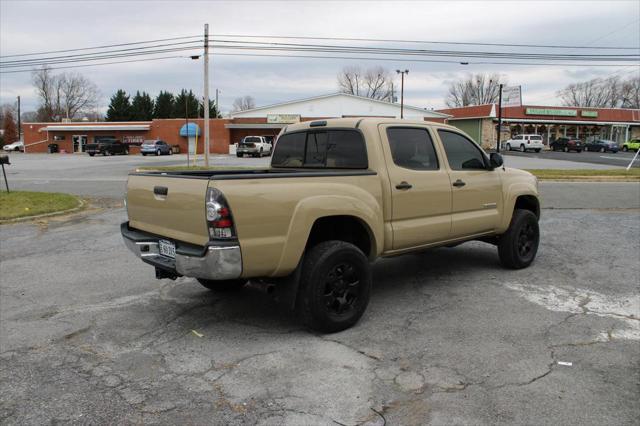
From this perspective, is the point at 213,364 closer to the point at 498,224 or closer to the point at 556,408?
the point at 556,408

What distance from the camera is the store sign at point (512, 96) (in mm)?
26297

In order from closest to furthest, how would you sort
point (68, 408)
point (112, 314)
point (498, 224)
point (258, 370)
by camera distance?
point (68, 408)
point (258, 370)
point (112, 314)
point (498, 224)

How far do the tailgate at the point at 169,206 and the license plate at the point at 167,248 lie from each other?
60 millimetres

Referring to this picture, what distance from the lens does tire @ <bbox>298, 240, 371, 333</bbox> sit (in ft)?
13.9

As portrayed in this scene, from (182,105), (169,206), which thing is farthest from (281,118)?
(169,206)

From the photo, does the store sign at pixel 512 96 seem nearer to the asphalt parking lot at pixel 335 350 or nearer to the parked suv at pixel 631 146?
the asphalt parking lot at pixel 335 350

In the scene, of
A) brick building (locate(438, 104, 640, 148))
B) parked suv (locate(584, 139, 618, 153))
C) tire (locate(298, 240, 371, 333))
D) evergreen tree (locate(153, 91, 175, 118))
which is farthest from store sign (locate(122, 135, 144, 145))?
tire (locate(298, 240, 371, 333))

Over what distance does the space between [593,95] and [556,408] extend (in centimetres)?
11756

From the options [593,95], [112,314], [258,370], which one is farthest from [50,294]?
[593,95]

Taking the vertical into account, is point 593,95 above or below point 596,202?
above

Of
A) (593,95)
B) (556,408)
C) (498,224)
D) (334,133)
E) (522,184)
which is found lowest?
(556,408)

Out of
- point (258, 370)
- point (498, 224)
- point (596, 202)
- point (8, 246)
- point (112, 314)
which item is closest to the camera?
point (258, 370)

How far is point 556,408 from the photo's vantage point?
10.7ft

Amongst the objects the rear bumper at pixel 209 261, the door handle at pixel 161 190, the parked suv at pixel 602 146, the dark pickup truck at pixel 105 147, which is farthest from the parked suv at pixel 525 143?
the rear bumper at pixel 209 261
